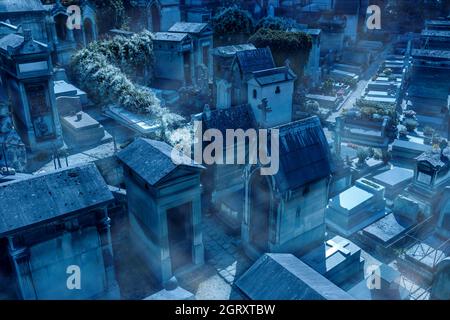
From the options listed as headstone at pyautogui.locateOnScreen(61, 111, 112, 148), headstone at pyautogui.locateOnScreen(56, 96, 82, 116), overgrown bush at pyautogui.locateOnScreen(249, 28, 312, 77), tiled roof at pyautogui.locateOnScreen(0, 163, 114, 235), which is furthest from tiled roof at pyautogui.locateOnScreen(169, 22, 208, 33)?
tiled roof at pyautogui.locateOnScreen(0, 163, 114, 235)

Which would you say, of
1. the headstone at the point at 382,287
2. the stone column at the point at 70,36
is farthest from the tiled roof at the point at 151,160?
the stone column at the point at 70,36

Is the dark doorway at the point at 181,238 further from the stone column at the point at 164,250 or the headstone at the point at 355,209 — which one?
the headstone at the point at 355,209

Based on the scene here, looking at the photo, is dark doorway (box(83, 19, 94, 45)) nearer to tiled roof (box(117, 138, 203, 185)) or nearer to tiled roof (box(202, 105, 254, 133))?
tiled roof (box(202, 105, 254, 133))

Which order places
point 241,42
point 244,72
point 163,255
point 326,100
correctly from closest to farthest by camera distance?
point 163,255 < point 244,72 < point 326,100 < point 241,42

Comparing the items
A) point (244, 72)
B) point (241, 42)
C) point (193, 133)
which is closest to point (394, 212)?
point (193, 133)
